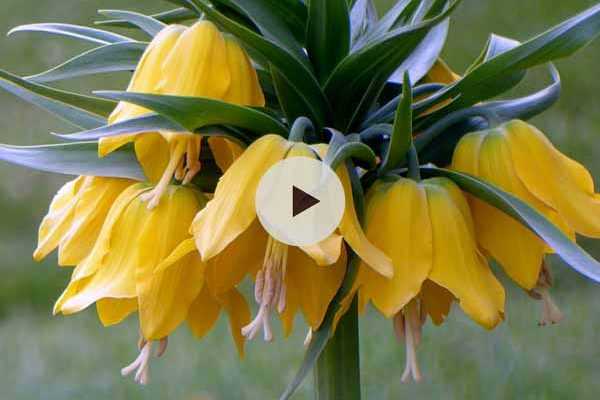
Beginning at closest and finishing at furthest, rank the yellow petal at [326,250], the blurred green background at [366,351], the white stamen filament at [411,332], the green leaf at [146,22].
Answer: the yellow petal at [326,250]
the white stamen filament at [411,332]
the green leaf at [146,22]
the blurred green background at [366,351]

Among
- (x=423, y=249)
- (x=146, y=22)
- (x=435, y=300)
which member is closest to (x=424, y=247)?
(x=423, y=249)

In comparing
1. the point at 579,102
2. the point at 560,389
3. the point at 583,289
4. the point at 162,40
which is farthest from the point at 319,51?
the point at 579,102

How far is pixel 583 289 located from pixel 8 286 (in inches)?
78.3

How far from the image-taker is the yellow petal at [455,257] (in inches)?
30.3

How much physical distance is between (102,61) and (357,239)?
0.27 m

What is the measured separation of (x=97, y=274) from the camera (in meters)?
0.81

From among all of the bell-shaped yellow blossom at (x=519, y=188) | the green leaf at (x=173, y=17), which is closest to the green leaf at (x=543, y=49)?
the bell-shaped yellow blossom at (x=519, y=188)

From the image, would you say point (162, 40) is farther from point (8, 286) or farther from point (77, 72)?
Result: point (8, 286)

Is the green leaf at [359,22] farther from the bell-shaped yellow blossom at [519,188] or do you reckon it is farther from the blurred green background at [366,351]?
the blurred green background at [366,351]

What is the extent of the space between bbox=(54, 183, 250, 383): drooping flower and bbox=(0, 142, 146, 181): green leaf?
0.02 meters

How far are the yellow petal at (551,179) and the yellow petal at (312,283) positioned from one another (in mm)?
155

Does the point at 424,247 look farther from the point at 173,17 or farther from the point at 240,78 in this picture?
the point at 173,17

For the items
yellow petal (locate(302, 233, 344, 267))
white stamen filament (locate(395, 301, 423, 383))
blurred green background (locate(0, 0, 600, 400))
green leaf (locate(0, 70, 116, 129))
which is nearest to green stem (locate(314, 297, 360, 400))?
white stamen filament (locate(395, 301, 423, 383))

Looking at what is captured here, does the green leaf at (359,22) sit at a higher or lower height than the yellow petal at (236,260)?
higher
